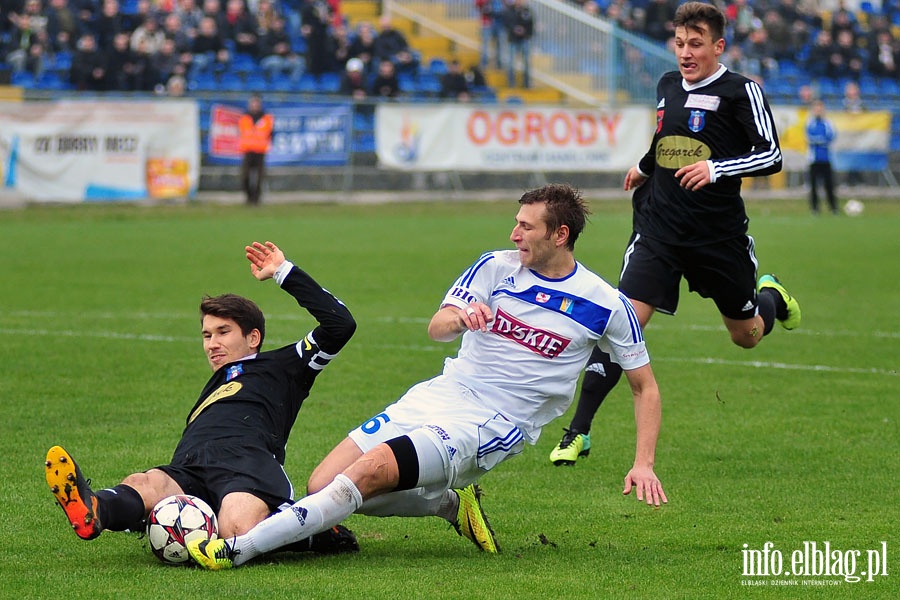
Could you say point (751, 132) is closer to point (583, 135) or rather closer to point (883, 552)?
point (883, 552)

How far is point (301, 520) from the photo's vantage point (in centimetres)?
506

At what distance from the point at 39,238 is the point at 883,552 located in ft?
51.2

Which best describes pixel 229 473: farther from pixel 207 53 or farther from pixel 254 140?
pixel 207 53

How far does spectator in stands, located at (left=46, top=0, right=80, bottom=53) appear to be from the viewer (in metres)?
26.0

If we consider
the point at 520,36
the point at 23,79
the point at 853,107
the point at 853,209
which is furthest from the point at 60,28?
the point at 853,107

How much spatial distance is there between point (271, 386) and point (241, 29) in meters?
23.2

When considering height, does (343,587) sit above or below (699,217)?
below

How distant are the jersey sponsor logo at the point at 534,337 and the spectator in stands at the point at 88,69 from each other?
20.9m

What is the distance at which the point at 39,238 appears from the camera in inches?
739

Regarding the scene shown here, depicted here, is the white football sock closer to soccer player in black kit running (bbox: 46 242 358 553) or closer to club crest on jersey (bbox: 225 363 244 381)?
soccer player in black kit running (bbox: 46 242 358 553)

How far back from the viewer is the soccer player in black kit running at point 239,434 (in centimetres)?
511

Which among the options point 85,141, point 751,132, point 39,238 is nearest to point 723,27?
point 751,132

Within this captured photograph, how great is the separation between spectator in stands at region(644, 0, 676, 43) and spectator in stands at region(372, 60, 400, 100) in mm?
7993

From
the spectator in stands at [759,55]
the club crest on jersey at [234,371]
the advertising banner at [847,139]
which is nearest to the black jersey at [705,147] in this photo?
the club crest on jersey at [234,371]
